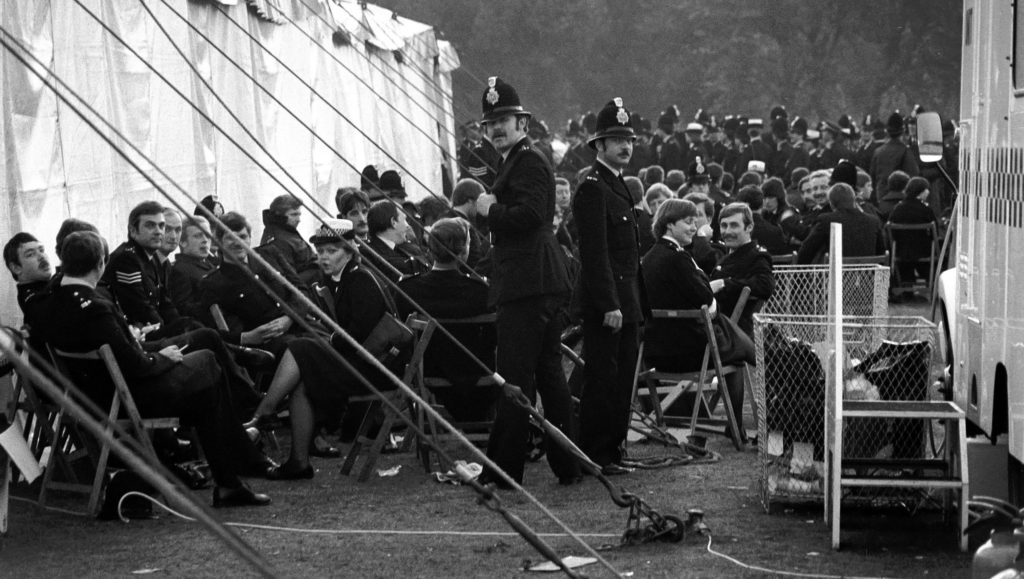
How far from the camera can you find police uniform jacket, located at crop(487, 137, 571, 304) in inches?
338

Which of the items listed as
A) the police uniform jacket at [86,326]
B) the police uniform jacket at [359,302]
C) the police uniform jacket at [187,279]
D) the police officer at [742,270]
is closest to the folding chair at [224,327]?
the police uniform jacket at [187,279]

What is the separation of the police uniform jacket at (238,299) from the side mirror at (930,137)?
384cm

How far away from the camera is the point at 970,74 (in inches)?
308

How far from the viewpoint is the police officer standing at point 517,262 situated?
8.61 m

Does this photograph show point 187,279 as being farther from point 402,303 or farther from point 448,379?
point 448,379

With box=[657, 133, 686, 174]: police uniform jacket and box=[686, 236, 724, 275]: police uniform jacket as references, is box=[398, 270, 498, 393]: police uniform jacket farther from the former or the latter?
box=[657, 133, 686, 174]: police uniform jacket

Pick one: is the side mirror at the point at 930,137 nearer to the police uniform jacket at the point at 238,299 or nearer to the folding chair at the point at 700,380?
the folding chair at the point at 700,380

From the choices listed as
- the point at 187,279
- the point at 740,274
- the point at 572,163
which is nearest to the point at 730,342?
the point at 740,274

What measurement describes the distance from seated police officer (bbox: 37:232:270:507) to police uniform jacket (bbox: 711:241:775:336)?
3.47m

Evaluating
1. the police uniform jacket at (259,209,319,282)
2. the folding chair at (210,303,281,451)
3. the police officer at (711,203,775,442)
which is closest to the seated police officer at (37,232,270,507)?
the folding chair at (210,303,281,451)

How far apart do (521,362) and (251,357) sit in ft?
6.49

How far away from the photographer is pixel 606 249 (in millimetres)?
8945

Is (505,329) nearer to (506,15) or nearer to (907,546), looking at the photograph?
(907,546)

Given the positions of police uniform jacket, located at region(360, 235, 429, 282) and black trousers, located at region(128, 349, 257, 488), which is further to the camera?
police uniform jacket, located at region(360, 235, 429, 282)
